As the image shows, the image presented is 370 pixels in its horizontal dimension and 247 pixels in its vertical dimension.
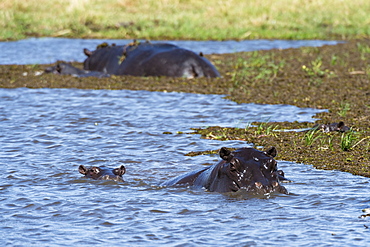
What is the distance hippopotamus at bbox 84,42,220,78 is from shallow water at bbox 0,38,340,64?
4043 millimetres

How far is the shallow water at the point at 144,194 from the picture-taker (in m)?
5.61

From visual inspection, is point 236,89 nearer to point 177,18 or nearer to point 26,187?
point 26,187

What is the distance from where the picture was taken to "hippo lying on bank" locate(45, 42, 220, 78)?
50.8ft

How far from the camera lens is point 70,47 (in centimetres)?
2391

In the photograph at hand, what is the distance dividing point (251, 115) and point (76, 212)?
5.69 metres

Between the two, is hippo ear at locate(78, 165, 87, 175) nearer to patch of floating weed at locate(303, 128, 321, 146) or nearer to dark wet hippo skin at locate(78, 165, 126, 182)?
dark wet hippo skin at locate(78, 165, 126, 182)

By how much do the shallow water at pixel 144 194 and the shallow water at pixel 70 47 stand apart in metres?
8.79

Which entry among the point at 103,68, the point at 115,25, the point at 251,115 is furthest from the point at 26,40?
the point at 251,115

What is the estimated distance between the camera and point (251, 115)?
37.9 feet

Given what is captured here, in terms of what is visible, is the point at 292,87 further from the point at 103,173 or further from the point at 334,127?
the point at 103,173

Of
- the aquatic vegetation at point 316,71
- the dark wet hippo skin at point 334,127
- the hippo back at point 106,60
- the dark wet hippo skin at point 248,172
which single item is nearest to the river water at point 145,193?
the dark wet hippo skin at point 248,172

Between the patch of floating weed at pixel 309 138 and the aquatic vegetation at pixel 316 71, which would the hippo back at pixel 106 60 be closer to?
the aquatic vegetation at pixel 316 71

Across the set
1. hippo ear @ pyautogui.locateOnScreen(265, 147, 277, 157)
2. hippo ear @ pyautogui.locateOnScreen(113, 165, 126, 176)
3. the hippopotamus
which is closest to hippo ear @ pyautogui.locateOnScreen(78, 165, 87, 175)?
hippo ear @ pyautogui.locateOnScreen(113, 165, 126, 176)

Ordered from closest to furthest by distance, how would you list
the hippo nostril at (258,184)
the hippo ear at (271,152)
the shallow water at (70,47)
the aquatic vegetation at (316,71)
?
the hippo nostril at (258,184)
the hippo ear at (271,152)
the aquatic vegetation at (316,71)
the shallow water at (70,47)
